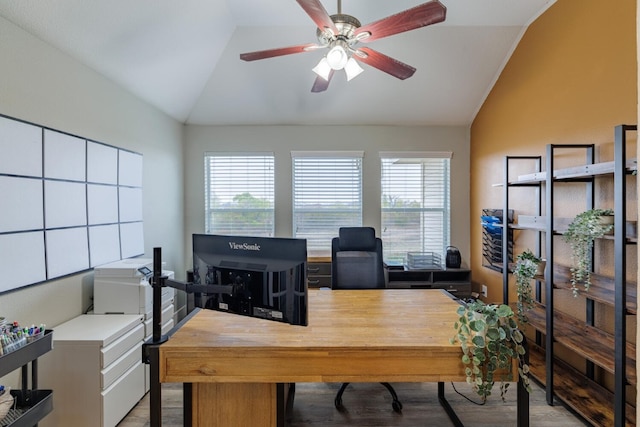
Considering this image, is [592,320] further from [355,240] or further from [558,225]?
[355,240]

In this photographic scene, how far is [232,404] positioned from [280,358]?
1.14ft

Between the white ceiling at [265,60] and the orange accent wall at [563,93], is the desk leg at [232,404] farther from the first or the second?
the orange accent wall at [563,93]

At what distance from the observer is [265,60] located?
10.9 feet

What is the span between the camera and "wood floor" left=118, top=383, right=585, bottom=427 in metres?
2.03

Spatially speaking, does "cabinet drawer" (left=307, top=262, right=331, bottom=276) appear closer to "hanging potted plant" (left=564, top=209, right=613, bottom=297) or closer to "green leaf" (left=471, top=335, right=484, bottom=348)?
"hanging potted plant" (left=564, top=209, right=613, bottom=297)

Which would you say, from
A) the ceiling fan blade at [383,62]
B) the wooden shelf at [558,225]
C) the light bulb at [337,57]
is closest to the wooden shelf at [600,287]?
the wooden shelf at [558,225]

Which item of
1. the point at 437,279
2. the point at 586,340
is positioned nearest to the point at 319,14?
the point at 586,340

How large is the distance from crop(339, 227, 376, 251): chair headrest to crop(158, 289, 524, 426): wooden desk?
1280mm

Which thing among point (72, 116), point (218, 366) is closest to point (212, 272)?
point (218, 366)

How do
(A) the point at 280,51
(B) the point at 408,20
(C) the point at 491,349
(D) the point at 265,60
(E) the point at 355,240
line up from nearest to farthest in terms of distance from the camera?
(C) the point at 491,349, (B) the point at 408,20, (A) the point at 280,51, (E) the point at 355,240, (D) the point at 265,60

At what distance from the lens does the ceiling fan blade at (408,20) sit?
1569 millimetres

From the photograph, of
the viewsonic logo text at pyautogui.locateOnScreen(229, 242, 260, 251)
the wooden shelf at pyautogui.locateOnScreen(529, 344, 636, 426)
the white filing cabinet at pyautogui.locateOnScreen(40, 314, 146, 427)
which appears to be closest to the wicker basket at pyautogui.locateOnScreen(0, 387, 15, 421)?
the white filing cabinet at pyautogui.locateOnScreen(40, 314, 146, 427)

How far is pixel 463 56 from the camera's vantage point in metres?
3.33

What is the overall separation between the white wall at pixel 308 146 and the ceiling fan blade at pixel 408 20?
7.47 ft
